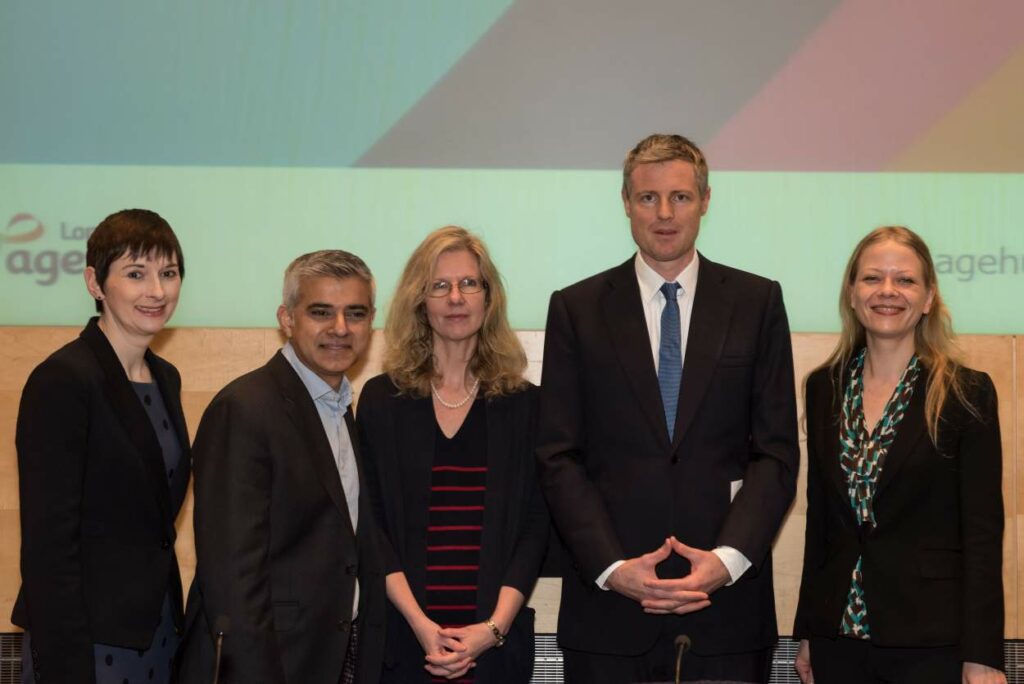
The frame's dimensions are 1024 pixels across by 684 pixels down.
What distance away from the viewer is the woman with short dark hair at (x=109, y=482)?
8.19 feet

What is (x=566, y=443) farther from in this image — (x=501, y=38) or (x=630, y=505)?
(x=501, y=38)

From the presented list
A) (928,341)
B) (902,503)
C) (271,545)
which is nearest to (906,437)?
(902,503)

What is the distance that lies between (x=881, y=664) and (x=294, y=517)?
1484 mm

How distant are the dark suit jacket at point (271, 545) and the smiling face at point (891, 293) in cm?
144

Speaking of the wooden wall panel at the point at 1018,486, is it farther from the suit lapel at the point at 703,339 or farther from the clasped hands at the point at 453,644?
the clasped hands at the point at 453,644

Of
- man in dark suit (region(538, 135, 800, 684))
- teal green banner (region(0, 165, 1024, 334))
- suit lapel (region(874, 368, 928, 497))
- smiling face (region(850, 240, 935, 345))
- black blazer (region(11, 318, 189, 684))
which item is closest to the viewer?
black blazer (region(11, 318, 189, 684))

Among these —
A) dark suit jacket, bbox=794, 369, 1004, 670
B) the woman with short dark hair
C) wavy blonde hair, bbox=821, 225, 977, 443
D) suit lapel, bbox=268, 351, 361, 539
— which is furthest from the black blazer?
wavy blonde hair, bbox=821, 225, 977, 443

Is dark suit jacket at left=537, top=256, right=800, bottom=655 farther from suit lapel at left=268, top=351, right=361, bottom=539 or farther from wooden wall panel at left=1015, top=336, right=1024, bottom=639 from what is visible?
wooden wall panel at left=1015, top=336, right=1024, bottom=639

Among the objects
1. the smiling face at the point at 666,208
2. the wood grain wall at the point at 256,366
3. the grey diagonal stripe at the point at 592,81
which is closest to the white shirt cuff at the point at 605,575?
the smiling face at the point at 666,208

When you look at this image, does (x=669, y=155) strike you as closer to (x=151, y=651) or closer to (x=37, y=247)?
(x=151, y=651)

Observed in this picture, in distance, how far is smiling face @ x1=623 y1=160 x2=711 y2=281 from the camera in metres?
2.96

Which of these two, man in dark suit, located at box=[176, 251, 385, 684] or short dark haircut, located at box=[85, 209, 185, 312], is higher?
short dark haircut, located at box=[85, 209, 185, 312]

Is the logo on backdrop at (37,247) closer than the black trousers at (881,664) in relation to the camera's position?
No

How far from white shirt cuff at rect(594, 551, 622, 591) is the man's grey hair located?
92 centimetres
